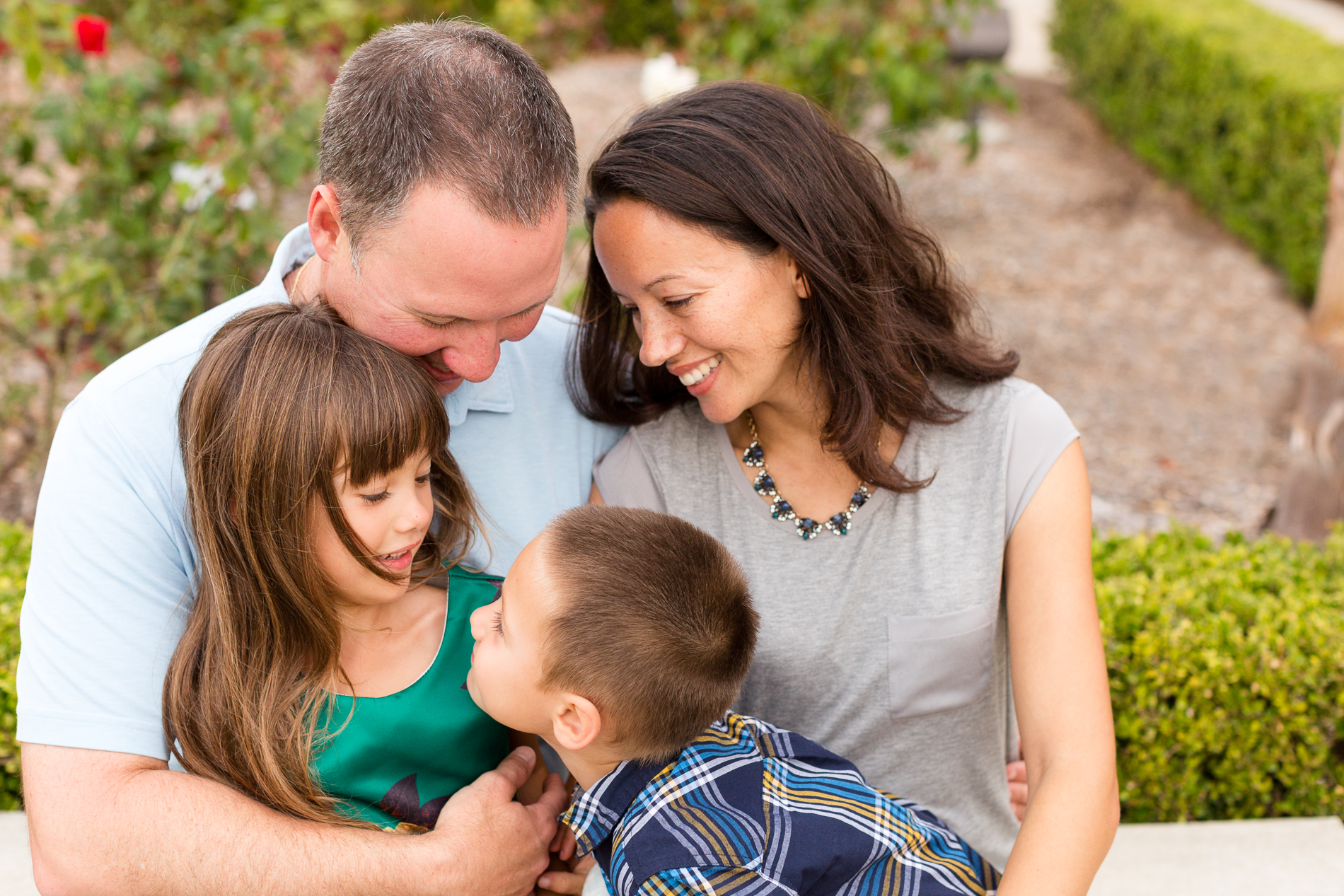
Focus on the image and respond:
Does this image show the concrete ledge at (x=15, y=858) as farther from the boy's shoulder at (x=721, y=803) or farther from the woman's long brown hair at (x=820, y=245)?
the woman's long brown hair at (x=820, y=245)

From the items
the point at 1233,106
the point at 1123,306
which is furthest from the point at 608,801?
the point at 1233,106

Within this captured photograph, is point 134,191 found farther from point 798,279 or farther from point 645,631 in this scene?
point 645,631

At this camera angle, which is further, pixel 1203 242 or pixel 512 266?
pixel 1203 242

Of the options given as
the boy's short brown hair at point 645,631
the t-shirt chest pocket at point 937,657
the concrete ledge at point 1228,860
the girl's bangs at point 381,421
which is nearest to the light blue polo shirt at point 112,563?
the girl's bangs at point 381,421

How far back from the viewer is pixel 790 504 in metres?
2.38

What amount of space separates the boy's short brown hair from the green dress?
336mm

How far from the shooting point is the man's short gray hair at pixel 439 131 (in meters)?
1.88

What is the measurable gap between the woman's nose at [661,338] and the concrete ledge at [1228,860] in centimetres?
169

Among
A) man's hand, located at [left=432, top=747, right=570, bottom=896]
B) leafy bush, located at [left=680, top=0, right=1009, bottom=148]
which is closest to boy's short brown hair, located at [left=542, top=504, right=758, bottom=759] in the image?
man's hand, located at [left=432, top=747, right=570, bottom=896]

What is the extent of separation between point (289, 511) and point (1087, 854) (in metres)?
1.52

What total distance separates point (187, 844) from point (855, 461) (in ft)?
4.52

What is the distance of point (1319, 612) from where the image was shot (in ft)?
10.0

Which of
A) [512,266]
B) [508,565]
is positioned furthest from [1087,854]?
[512,266]

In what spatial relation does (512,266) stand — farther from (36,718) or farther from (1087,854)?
(1087,854)
